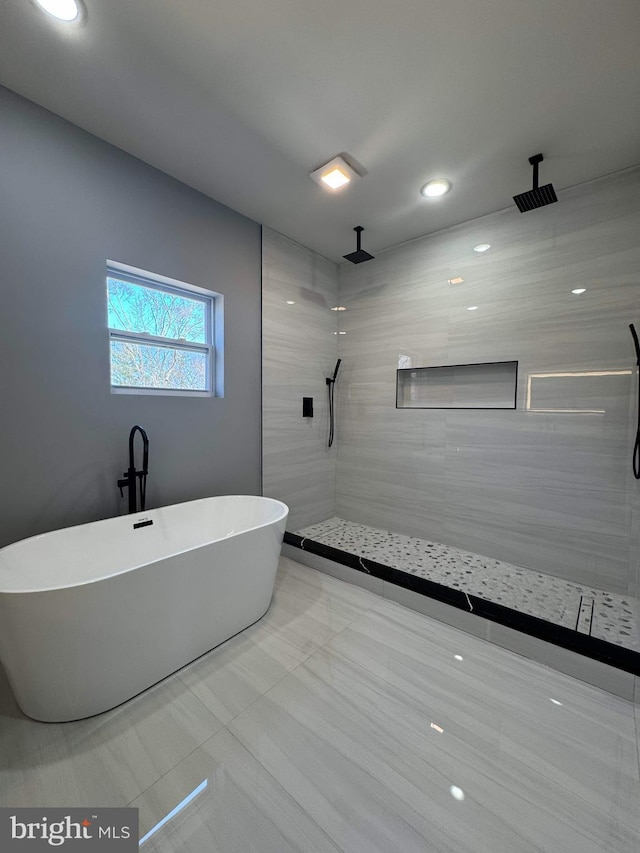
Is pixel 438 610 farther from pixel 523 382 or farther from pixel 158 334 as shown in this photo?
pixel 158 334

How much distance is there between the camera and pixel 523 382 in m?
2.38

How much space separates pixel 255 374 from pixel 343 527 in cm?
170

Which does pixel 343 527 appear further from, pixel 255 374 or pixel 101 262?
pixel 101 262

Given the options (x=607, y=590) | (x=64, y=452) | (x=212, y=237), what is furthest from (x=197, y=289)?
(x=607, y=590)

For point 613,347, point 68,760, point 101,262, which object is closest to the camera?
point 68,760

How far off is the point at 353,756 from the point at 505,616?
1.01 m

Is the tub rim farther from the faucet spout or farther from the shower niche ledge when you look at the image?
the shower niche ledge

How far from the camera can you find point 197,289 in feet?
7.77

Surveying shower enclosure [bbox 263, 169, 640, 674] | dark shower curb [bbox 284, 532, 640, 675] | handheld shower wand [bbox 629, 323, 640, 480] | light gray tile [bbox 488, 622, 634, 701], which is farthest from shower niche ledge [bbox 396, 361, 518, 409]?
light gray tile [bbox 488, 622, 634, 701]

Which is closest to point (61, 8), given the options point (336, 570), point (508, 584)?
point (336, 570)

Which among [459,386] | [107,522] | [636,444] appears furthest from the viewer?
[459,386]

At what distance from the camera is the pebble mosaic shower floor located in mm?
1789

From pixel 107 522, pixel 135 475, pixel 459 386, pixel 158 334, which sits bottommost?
pixel 107 522

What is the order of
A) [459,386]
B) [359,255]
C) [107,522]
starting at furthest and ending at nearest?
[459,386] < [359,255] < [107,522]
